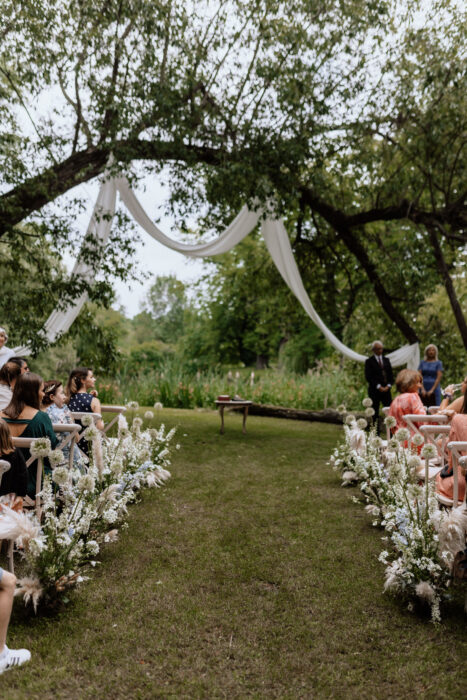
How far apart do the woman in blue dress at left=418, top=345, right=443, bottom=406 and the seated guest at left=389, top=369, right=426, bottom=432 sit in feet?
11.6

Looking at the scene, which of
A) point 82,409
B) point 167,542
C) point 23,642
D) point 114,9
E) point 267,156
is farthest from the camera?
point 267,156

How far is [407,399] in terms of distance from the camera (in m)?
4.66

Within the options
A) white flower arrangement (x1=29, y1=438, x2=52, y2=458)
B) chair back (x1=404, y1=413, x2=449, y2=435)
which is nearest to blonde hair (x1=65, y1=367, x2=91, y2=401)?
white flower arrangement (x1=29, y1=438, x2=52, y2=458)

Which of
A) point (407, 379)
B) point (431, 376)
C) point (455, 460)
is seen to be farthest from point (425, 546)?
point (431, 376)

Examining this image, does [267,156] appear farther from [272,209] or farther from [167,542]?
[167,542]

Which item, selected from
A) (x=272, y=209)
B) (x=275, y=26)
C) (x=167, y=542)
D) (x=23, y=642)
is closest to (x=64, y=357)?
(x=272, y=209)

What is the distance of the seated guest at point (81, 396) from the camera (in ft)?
14.6

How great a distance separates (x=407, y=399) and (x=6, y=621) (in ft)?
11.5

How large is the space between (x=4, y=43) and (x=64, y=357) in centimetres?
1298

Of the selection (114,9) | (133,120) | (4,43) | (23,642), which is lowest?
(23,642)

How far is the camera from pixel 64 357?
729 inches

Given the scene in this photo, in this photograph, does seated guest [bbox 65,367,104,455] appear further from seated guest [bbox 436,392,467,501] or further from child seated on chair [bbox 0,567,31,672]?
seated guest [bbox 436,392,467,501]

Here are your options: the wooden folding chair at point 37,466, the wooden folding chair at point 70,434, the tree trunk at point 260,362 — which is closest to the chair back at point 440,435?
the wooden folding chair at point 70,434

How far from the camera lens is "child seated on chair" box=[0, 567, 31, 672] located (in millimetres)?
2027
